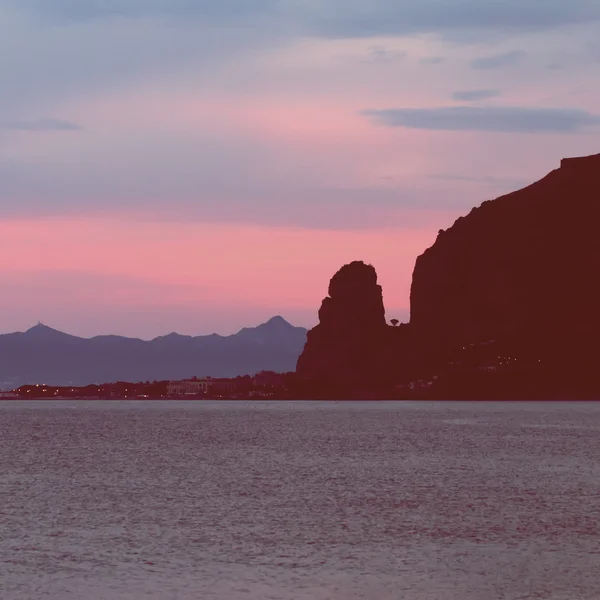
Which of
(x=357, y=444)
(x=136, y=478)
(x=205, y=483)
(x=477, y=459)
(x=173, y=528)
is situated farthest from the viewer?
(x=357, y=444)

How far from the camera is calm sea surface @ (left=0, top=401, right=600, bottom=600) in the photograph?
43.9m

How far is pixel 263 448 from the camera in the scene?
148m

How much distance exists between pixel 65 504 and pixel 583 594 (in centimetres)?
4347

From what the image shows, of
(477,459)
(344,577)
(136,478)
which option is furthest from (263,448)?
(344,577)

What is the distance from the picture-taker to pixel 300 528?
60781 millimetres

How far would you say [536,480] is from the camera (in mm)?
95500

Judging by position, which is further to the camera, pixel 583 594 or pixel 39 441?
pixel 39 441

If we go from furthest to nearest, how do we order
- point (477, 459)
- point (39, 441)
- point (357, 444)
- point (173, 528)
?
1. point (39, 441)
2. point (357, 444)
3. point (477, 459)
4. point (173, 528)

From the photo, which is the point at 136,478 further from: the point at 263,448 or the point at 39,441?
the point at 39,441

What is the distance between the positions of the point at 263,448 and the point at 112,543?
93.3m

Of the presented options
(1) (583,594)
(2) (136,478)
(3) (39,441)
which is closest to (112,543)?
(1) (583,594)

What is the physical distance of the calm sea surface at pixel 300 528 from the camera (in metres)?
43.9

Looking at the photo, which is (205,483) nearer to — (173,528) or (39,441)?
(173,528)

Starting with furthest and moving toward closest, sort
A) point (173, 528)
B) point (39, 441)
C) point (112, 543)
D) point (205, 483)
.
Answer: point (39, 441)
point (205, 483)
point (173, 528)
point (112, 543)
